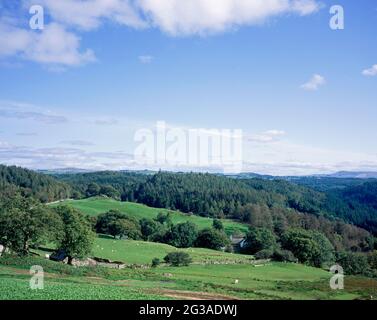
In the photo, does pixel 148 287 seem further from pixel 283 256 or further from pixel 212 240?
pixel 212 240

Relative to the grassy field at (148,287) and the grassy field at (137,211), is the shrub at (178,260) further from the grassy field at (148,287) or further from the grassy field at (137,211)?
the grassy field at (137,211)

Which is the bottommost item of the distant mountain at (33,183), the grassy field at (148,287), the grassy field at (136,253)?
the grassy field at (136,253)

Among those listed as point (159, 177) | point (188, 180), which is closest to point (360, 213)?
point (188, 180)

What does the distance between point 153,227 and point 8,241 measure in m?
41.1

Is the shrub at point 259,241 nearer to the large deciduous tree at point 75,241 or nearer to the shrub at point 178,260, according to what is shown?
the shrub at point 178,260

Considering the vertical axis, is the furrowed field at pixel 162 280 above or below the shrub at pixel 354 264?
above

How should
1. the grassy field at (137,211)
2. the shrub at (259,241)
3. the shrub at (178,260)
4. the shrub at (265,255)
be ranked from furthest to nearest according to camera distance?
the grassy field at (137,211) → the shrub at (259,241) → the shrub at (265,255) → the shrub at (178,260)

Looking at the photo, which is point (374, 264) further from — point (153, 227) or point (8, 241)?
point (8, 241)

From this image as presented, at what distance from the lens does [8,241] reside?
39312mm

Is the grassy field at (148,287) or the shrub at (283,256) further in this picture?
the shrub at (283,256)

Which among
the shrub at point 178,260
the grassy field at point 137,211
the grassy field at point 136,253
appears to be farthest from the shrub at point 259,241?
the shrub at point 178,260

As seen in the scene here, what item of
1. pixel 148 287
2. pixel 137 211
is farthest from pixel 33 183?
pixel 148 287

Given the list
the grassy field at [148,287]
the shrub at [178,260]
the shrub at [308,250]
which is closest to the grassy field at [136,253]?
the shrub at [178,260]

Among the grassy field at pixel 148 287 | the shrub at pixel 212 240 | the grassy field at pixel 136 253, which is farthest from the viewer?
the shrub at pixel 212 240
